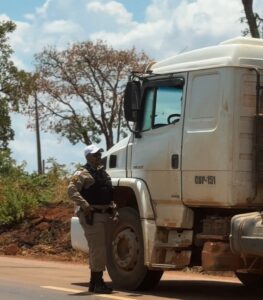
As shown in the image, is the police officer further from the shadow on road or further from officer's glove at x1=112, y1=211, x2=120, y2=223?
the shadow on road

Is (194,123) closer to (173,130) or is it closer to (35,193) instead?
(173,130)

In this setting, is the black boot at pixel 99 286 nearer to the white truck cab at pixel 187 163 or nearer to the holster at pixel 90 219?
the white truck cab at pixel 187 163

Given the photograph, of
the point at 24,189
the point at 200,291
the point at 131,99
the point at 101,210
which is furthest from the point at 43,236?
the point at 131,99

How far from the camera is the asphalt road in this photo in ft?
33.0

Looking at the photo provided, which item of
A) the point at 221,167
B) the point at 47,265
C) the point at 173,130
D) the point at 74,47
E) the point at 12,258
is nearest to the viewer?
the point at 221,167

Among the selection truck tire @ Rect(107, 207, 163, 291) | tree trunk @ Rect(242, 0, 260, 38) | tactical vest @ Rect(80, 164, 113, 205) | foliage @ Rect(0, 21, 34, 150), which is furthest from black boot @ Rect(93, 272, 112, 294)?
foliage @ Rect(0, 21, 34, 150)

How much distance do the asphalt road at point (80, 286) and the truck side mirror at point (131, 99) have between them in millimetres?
2370

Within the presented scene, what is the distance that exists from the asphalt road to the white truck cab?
474 mm

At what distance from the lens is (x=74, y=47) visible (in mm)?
44906

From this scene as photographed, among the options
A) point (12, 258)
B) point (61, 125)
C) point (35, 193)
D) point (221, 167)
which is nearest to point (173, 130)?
point (221, 167)

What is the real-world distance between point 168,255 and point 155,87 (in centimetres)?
224

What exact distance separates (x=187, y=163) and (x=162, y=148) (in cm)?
54

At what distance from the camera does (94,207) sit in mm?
10312

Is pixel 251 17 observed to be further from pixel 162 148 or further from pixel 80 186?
pixel 80 186
